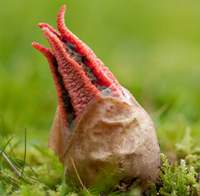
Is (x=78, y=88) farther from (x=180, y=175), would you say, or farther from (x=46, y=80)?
(x=46, y=80)

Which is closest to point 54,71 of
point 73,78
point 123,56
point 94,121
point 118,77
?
point 73,78

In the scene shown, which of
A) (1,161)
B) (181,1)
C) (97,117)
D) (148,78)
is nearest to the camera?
(97,117)

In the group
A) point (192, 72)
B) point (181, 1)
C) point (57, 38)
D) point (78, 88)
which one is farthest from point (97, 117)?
point (181, 1)

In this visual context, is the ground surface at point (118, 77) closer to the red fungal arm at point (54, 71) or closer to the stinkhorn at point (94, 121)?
the stinkhorn at point (94, 121)

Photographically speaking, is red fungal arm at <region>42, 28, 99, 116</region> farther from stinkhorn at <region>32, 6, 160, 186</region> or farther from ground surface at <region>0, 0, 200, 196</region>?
ground surface at <region>0, 0, 200, 196</region>

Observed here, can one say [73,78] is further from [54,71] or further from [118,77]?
[118,77]

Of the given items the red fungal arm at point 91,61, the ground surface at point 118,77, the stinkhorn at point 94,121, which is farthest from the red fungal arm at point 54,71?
the ground surface at point 118,77
